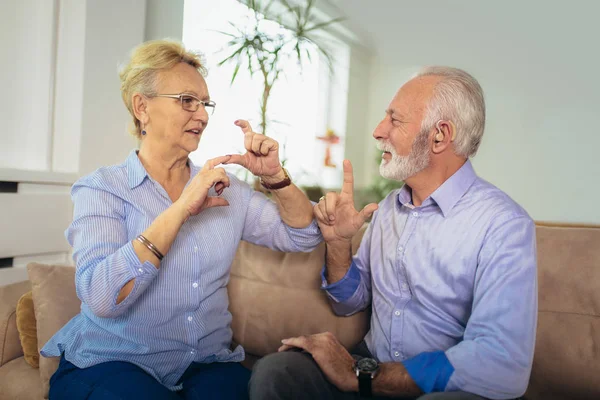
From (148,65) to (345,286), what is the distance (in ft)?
2.78

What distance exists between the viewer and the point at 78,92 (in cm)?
241

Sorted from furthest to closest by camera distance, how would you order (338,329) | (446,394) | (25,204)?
(25,204)
(338,329)
(446,394)

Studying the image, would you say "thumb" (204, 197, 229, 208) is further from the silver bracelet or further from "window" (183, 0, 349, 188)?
"window" (183, 0, 349, 188)

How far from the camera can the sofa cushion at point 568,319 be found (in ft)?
4.55

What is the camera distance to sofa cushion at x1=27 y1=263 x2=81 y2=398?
5.26 feet

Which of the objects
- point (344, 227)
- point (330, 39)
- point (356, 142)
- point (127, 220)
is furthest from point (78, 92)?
point (356, 142)

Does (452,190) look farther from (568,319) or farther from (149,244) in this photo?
(149,244)

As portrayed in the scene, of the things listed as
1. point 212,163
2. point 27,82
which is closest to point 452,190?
point 212,163

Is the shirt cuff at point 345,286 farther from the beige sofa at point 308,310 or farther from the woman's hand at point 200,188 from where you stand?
the woman's hand at point 200,188

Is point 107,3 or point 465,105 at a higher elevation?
point 107,3

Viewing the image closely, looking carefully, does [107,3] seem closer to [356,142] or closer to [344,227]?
[344,227]

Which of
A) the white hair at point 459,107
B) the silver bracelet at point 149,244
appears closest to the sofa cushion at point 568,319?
the white hair at point 459,107

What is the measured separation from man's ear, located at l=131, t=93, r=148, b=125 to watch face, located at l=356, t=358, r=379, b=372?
0.90 m

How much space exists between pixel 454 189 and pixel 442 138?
0.14 meters
